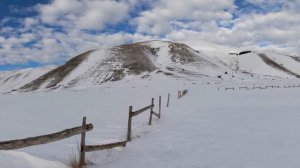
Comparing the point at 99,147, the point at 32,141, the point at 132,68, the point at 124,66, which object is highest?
the point at 124,66

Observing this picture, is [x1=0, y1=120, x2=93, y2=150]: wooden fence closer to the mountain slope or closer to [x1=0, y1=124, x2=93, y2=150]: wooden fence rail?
[x1=0, y1=124, x2=93, y2=150]: wooden fence rail

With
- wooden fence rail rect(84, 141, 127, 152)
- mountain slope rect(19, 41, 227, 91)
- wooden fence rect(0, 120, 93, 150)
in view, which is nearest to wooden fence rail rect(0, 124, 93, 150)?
wooden fence rect(0, 120, 93, 150)

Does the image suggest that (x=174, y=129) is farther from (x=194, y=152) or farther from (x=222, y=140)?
(x=194, y=152)

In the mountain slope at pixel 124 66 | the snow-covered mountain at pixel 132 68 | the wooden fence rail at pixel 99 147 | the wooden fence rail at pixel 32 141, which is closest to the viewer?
the wooden fence rail at pixel 32 141

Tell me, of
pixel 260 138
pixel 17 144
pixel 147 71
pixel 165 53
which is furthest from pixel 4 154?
pixel 165 53

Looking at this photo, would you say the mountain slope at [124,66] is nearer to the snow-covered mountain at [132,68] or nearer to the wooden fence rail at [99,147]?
the snow-covered mountain at [132,68]

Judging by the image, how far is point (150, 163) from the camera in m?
11.2

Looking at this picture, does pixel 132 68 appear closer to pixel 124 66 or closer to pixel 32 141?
pixel 124 66

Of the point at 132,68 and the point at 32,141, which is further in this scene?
the point at 132,68

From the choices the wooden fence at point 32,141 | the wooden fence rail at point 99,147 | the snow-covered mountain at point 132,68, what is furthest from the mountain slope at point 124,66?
the wooden fence at point 32,141

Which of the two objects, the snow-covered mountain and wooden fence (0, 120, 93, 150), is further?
the snow-covered mountain

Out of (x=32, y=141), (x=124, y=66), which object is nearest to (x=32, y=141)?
(x=32, y=141)

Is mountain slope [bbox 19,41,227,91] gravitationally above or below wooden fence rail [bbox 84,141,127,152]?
above

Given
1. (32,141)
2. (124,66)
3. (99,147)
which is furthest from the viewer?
(124,66)
